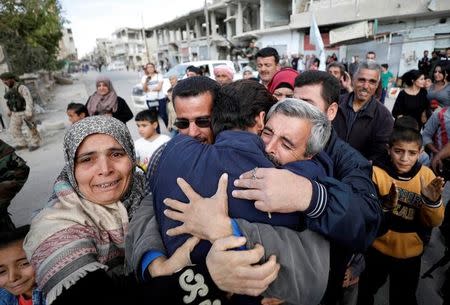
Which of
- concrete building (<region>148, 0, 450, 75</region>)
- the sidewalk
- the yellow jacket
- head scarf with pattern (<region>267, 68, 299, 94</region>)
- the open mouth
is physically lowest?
the sidewalk

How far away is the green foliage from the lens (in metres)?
11.1

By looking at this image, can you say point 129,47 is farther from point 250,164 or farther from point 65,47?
point 250,164

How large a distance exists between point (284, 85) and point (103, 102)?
3719mm

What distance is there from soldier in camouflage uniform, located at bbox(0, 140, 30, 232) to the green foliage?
436 inches

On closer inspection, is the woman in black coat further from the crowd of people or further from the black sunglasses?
the black sunglasses

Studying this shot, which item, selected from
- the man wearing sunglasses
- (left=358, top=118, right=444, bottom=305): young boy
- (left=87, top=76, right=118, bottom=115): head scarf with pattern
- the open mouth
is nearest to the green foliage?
(left=87, top=76, right=118, bottom=115): head scarf with pattern

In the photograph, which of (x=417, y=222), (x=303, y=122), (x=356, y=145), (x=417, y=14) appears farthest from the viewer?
(x=417, y=14)

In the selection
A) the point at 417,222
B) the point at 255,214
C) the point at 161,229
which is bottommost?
the point at 417,222

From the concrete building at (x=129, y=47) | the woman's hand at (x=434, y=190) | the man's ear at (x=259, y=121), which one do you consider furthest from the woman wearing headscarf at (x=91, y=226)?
the concrete building at (x=129, y=47)

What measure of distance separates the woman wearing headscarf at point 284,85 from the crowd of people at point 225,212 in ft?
2.02

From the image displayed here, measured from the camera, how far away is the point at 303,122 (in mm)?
1302

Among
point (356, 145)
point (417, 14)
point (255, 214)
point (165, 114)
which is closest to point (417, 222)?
point (356, 145)

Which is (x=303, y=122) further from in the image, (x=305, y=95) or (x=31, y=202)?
(x=31, y=202)

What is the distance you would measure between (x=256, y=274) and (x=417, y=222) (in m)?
1.75
